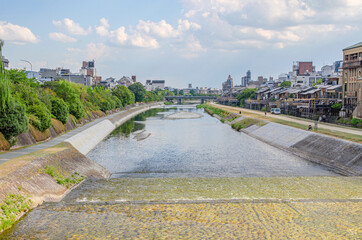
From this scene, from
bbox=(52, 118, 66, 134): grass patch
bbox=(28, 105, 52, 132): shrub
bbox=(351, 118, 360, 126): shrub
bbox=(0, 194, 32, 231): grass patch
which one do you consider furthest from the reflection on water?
bbox=(351, 118, 360, 126): shrub

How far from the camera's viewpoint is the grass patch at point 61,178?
23.6 m

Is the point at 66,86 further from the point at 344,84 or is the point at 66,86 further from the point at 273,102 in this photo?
the point at 273,102

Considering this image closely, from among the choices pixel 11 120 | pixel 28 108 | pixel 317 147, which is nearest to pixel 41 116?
pixel 28 108

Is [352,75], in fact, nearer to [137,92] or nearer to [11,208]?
[11,208]

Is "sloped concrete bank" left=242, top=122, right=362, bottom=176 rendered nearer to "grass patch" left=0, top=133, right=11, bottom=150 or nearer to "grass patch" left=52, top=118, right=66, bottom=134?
"grass patch" left=52, top=118, right=66, bottom=134

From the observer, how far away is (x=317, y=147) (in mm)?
38250

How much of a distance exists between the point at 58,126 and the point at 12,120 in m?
16.3

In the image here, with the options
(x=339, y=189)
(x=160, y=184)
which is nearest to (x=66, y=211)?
(x=160, y=184)

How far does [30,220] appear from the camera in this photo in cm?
1722

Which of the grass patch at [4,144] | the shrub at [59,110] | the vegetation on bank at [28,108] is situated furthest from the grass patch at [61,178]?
the shrub at [59,110]

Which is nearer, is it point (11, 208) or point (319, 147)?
point (11, 208)

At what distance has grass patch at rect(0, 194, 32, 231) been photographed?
1609 cm

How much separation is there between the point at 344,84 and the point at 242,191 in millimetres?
54374

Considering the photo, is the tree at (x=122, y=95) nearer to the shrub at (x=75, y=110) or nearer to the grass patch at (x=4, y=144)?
the shrub at (x=75, y=110)
